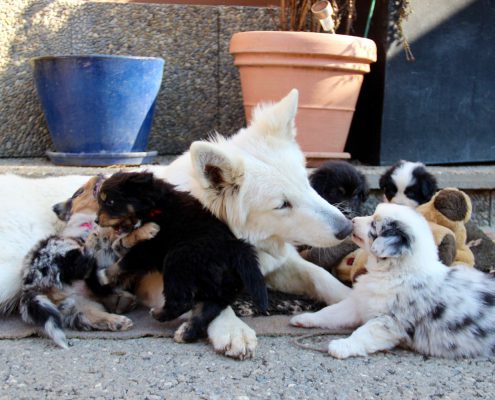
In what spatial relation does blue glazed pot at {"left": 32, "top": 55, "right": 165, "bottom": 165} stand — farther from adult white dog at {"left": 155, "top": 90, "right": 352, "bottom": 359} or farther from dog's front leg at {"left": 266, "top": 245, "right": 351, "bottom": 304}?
dog's front leg at {"left": 266, "top": 245, "right": 351, "bottom": 304}

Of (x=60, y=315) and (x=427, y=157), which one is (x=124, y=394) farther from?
(x=427, y=157)

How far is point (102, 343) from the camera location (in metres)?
3.22

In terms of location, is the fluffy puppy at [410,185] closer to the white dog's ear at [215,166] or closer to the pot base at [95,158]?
the white dog's ear at [215,166]

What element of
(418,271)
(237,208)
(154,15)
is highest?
(154,15)

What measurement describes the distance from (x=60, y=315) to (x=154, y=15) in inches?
168

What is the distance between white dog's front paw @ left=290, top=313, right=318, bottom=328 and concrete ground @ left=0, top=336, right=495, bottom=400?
0.23 meters

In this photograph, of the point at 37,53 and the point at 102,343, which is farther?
the point at 37,53

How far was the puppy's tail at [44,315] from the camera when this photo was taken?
3137mm

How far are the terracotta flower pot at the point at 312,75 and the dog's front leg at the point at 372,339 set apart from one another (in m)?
2.80

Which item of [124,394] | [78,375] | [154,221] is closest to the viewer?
[124,394]

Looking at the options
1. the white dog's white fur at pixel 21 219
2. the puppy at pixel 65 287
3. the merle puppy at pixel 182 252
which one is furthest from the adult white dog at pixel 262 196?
the white dog's white fur at pixel 21 219

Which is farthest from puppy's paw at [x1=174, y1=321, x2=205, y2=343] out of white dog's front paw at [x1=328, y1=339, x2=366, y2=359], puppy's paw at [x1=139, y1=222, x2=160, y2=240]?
white dog's front paw at [x1=328, y1=339, x2=366, y2=359]

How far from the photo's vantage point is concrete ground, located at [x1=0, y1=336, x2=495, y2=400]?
265 cm

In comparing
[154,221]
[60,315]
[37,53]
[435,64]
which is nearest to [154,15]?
[37,53]
